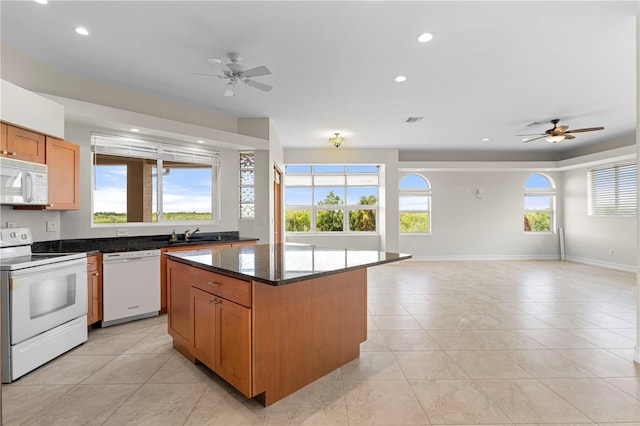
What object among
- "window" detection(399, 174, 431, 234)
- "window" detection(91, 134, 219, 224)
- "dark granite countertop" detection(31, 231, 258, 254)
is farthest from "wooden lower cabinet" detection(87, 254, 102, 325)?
"window" detection(399, 174, 431, 234)

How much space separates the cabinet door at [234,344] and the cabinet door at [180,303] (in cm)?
48

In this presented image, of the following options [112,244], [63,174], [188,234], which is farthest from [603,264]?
[63,174]

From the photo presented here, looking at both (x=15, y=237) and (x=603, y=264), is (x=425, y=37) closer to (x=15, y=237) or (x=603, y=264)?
(x=15, y=237)

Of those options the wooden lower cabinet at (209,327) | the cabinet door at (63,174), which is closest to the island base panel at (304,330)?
the wooden lower cabinet at (209,327)

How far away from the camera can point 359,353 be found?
2.81 metres

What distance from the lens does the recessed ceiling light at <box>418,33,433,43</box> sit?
2917 millimetres

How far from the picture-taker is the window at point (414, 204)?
330 inches

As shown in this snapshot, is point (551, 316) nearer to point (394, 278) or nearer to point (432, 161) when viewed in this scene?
point (394, 278)

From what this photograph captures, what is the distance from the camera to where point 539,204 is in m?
8.46

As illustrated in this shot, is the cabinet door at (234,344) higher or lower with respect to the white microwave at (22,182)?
lower

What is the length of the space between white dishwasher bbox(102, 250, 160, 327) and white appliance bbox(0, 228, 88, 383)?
0.38 metres

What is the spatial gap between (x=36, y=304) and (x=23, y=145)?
1.48 meters

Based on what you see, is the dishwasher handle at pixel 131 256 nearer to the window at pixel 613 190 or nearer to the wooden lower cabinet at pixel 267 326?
the wooden lower cabinet at pixel 267 326

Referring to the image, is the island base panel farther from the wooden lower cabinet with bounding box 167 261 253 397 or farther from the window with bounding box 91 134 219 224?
the window with bounding box 91 134 219 224
